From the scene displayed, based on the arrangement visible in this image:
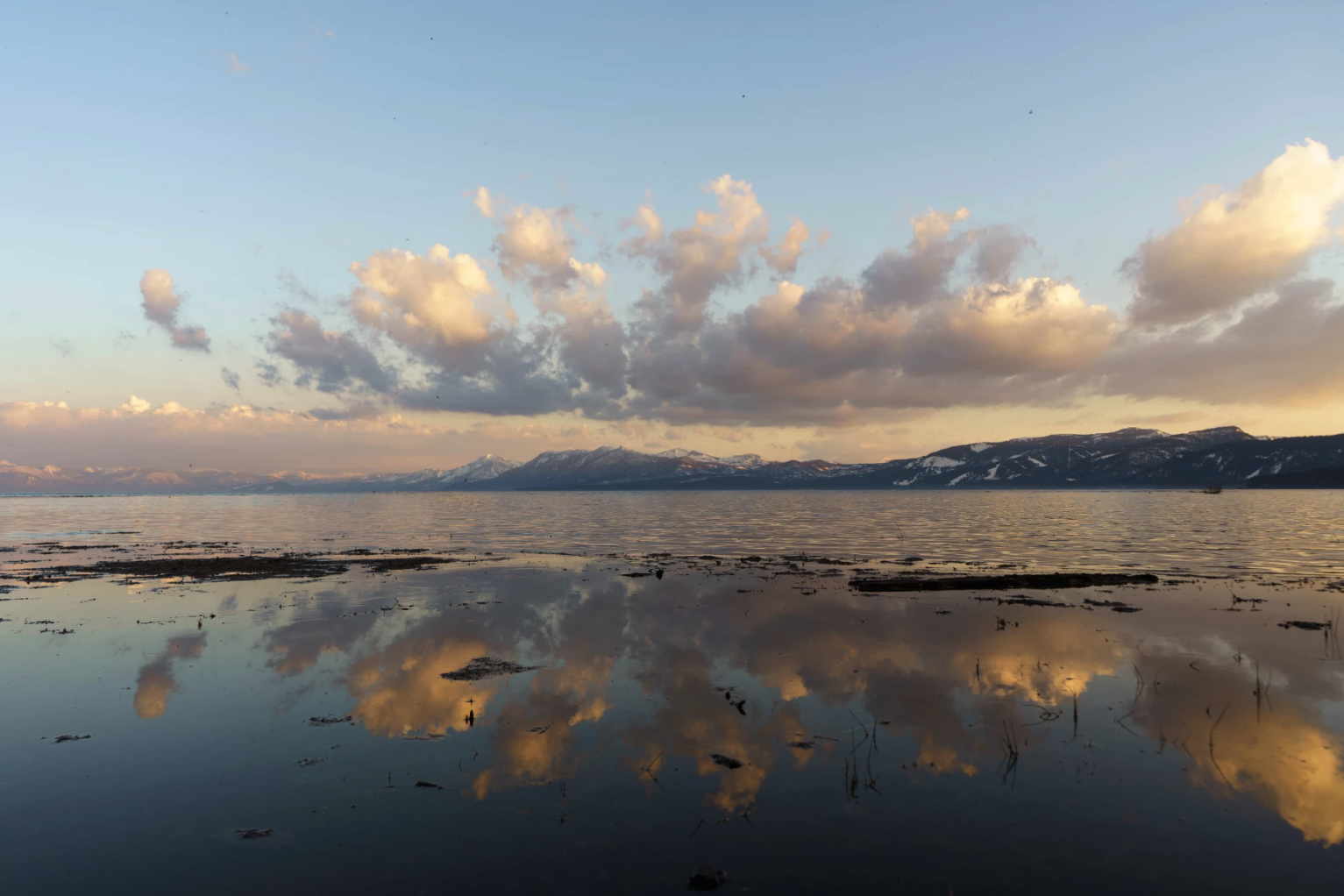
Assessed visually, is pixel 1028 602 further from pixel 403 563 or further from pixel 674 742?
pixel 403 563

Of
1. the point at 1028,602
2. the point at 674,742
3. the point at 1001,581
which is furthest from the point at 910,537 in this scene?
the point at 674,742

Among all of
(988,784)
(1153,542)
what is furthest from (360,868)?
(1153,542)

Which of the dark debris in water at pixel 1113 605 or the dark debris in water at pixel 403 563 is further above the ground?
the dark debris in water at pixel 403 563

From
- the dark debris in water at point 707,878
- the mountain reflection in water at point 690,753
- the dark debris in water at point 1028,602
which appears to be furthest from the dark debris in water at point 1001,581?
the dark debris in water at point 707,878

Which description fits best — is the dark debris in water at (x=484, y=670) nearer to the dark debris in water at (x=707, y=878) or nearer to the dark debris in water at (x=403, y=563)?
the dark debris in water at (x=707, y=878)

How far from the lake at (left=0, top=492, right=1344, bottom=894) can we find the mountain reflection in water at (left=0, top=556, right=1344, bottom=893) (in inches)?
2.8

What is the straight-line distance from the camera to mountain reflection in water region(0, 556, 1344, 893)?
380 inches

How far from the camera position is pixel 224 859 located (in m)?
9.83

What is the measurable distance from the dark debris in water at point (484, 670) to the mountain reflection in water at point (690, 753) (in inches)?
11.0

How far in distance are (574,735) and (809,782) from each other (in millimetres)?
5292

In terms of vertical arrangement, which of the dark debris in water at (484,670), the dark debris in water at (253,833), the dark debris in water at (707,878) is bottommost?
the dark debris in water at (484,670)

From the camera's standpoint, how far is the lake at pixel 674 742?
31.6 feet

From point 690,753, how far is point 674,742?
2.32 feet

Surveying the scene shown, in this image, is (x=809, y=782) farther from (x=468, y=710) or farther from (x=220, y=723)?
(x=220, y=723)
